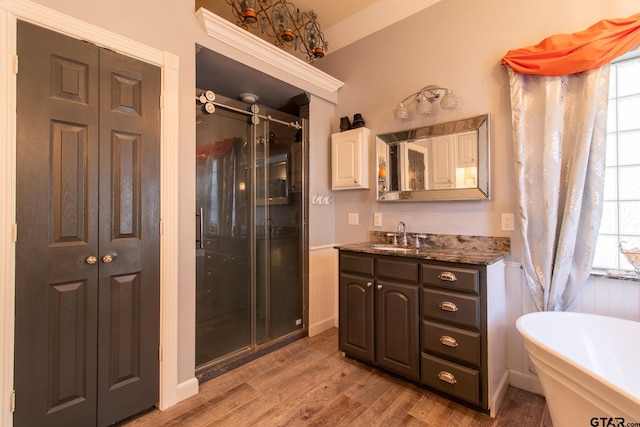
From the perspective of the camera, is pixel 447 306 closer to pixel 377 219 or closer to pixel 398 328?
pixel 398 328

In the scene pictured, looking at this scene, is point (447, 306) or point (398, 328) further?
point (398, 328)

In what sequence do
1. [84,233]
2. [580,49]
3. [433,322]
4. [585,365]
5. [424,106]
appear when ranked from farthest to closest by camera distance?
[424,106]
[433,322]
[580,49]
[84,233]
[585,365]

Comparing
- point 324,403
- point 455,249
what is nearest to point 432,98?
point 455,249

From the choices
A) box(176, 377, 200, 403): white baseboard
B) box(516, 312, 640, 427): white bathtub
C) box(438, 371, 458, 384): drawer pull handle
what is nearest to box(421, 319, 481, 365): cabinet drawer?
box(438, 371, 458, 384): drawer pull handle

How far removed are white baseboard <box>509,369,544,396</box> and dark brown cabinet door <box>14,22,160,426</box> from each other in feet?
7.74

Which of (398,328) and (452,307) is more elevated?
(452,307)

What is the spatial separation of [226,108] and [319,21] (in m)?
1.47

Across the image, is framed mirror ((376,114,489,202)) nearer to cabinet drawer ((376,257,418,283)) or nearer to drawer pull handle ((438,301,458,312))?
cabinet drawer ((376,257,418,283))

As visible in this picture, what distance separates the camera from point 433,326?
1900 mm

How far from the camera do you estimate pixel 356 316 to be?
2.31 m

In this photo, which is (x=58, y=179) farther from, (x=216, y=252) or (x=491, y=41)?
(x=491, y=41)

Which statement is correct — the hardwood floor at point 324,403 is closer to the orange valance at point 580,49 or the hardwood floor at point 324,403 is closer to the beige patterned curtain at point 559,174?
the beige patterned curtain at point 559,174

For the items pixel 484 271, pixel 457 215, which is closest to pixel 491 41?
pixel 457 215

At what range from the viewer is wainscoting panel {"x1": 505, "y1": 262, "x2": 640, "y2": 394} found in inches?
66.7
